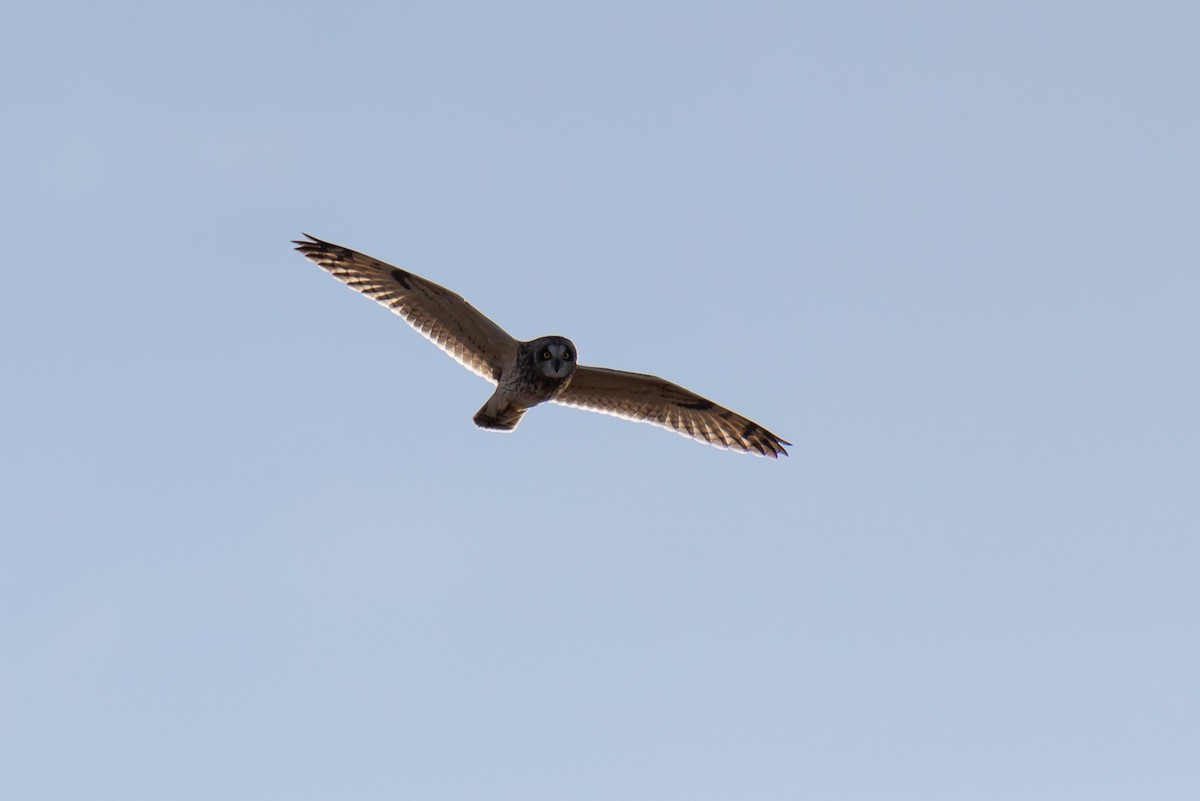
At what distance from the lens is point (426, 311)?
585 inches

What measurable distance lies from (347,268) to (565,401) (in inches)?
109

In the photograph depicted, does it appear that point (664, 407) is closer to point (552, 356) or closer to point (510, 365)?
point (510, 365)

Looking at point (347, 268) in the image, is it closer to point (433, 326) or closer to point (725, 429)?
point (433, 326)

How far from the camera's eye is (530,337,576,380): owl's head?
14086 mm

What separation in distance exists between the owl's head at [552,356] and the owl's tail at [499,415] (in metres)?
0.61

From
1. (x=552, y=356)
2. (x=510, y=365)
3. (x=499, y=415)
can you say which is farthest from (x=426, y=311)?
(x=552, y=356)

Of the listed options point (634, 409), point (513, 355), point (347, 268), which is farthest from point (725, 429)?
point (347, 268)

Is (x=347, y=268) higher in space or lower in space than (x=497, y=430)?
higher

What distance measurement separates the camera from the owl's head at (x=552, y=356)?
14086mm

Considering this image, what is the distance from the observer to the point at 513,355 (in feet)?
48.3

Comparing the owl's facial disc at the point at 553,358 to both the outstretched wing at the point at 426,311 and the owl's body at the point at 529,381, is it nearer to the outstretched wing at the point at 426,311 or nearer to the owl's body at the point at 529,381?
the owl's body at the point at 529,381

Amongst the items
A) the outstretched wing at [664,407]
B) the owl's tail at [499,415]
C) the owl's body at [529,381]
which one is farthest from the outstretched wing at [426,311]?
the outstretched wing at [664,407]

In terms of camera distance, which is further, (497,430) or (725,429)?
(725,429)

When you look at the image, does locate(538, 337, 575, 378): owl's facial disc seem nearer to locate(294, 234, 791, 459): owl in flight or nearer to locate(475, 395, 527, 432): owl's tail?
locate(294, 234, 791, 459): owl in flight
